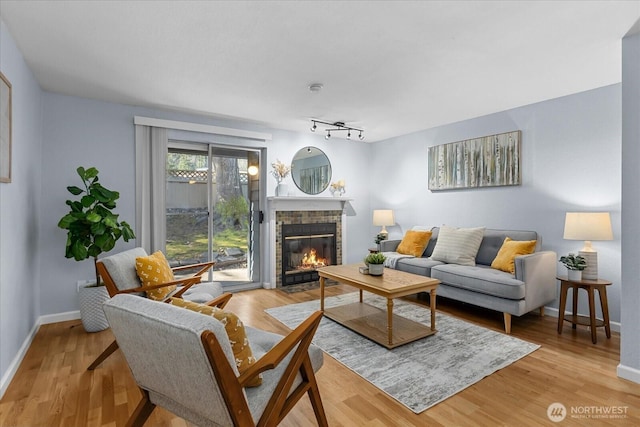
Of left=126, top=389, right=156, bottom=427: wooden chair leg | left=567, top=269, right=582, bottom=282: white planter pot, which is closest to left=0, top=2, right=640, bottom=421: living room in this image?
left=567, top=269, right=582, bottom=282: white planter pot

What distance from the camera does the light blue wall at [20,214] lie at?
224 centimetres

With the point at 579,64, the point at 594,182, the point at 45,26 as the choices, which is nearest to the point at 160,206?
the point at 45,26

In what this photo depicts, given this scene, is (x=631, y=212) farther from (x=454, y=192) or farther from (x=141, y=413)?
(x=141, y=413)

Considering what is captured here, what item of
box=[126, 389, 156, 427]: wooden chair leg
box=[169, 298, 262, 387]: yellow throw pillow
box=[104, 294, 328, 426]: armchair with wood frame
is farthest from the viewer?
box=[126, 389, 156, 427]: wooden chair leg

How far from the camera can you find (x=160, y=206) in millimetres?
3953

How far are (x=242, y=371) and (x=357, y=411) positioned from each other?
38.7 inches

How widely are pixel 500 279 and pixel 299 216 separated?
9.71 ft

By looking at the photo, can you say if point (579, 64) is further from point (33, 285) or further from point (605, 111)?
point (33, 285)

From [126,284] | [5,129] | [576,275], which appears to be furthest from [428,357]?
[5,129]

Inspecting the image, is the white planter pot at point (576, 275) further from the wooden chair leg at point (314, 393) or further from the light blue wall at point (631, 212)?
the wooden chair leg at point (314, 393)

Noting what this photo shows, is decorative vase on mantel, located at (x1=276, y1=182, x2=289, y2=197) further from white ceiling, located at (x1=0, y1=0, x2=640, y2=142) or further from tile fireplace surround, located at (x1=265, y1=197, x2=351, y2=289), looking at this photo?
white ceiling, located at (x1=0, y1=0, x2=640, y2=142)

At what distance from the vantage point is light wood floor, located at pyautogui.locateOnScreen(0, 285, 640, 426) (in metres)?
1.85

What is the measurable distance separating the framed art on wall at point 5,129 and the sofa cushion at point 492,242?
15.2 feet

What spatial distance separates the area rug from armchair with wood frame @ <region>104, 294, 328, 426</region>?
0.97 metres
